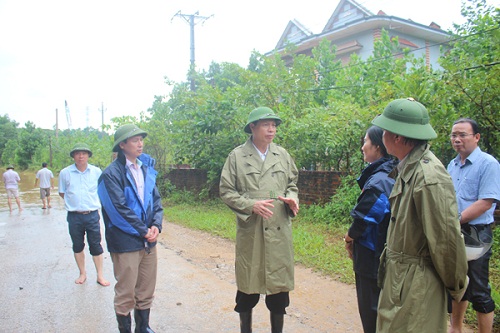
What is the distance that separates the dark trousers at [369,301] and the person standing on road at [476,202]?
2.53 ft

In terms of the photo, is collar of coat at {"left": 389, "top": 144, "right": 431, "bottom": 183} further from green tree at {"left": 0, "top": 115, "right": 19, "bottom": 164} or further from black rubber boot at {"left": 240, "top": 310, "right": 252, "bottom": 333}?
green tree at {"left": 0, "top": 115, "right": 19, "bottom": 164}

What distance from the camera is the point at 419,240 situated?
6.46 ft

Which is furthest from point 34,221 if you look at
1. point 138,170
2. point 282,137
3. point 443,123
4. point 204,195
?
point 443,123

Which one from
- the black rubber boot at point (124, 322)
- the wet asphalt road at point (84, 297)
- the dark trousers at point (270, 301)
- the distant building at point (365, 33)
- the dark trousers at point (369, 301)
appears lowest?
the wet asphalt road at point (84, 297)

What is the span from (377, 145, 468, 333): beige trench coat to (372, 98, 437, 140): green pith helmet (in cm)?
9

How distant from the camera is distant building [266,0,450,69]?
17.5 metres

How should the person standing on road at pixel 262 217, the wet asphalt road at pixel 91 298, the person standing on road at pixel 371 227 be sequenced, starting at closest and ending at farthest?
1. the person standing on road at pixel 371 227
2. the person standing on road at pixel 262 217
3. the wet asphalt road at pixel 91 298

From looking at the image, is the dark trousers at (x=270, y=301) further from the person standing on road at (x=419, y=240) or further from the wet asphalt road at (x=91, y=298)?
the person standing on road at (x=419, y=240)

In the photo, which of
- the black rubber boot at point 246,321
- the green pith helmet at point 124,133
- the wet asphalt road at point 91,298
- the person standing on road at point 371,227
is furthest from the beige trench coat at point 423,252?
the green pith helmet at point 124,133

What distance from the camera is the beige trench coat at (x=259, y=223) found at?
3.07 metres

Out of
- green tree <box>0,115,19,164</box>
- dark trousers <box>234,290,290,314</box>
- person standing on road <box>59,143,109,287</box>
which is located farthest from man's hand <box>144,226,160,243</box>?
green tree <box>0,115,19,164</box>

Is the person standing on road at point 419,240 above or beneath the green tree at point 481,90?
beneath

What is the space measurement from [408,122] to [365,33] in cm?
1825

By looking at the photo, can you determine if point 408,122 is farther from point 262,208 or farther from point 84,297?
point 84,297
